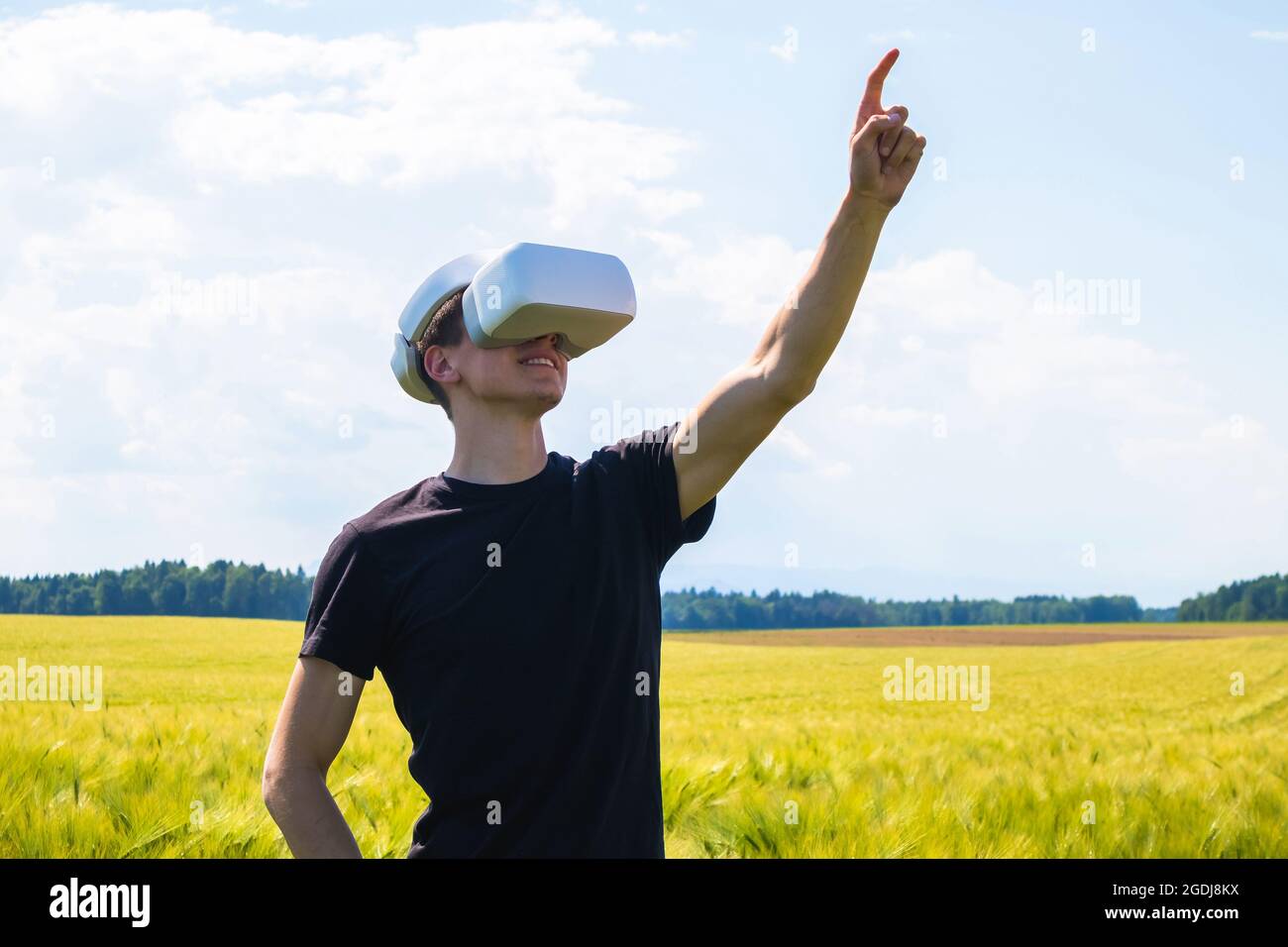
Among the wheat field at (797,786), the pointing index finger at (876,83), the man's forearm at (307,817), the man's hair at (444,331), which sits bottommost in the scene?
the wheat field at (797,786)

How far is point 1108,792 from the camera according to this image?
19.0 feet

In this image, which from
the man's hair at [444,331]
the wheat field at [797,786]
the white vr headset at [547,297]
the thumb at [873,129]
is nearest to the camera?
the thumb at [873,129]

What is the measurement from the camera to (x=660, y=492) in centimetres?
251

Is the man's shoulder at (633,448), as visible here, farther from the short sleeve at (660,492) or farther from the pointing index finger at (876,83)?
the pointing index finger at (876,83)

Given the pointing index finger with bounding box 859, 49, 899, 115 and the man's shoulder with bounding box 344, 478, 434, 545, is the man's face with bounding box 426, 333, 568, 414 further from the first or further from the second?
the pointing index finger with bounding box 859, 49, 899, 115

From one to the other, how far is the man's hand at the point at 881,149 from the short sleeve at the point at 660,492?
25.4 inches

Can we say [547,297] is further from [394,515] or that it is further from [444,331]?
[394,515]

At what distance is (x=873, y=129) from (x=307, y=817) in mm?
1842

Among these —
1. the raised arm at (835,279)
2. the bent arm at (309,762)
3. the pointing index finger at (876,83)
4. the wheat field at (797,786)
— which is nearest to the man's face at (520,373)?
the raised arm at (835,279)

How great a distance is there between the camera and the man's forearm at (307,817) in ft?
8.07

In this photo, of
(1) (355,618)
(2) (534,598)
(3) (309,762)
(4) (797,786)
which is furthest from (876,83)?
(4) (797,786)
